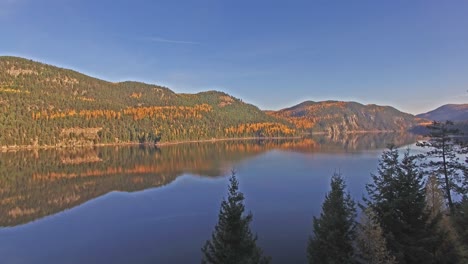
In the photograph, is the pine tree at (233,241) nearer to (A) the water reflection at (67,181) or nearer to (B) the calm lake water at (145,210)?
(B) the calm lake water at (145,210)

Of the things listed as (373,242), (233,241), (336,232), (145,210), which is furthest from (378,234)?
(145,210)

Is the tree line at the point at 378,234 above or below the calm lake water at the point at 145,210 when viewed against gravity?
above

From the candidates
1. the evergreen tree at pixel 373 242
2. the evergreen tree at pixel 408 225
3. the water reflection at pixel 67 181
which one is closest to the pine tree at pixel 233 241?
the evergreen tree at pixel 373 242

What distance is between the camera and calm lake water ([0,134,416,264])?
1380 inches

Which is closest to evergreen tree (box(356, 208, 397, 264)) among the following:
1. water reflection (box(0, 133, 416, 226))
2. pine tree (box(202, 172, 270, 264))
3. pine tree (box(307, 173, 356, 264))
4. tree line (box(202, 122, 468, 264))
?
tree line (box(202, 122, 468, 264))

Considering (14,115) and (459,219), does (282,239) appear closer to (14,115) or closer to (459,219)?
(459,219)

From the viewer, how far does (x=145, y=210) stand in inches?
2050

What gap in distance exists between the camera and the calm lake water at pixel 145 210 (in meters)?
35.1

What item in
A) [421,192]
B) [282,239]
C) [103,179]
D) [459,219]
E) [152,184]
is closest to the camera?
[421,192]

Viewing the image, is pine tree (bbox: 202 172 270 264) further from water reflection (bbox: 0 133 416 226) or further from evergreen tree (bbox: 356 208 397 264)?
water reflection (bbox: 0 133 416 226)

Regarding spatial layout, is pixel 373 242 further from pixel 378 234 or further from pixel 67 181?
pixel 67 181

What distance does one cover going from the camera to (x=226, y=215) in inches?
752

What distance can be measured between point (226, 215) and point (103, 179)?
70.9 m

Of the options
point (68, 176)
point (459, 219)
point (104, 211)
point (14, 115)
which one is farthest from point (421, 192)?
point (14, 115)
